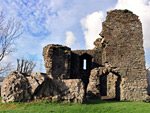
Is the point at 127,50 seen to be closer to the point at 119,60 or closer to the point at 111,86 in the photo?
the point at 119,60

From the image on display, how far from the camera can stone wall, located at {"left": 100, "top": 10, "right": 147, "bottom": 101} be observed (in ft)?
37.5

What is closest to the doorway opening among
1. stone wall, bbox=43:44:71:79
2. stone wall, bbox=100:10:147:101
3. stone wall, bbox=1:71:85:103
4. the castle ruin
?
the castle ruin

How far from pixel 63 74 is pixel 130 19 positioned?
7.86m

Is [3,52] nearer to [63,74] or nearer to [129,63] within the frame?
[63,74]

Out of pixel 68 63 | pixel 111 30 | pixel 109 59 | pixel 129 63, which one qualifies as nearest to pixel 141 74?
pixel 129 63

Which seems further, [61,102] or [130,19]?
[130,19]

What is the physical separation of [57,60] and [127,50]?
6.38m

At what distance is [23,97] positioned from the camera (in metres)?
7.01

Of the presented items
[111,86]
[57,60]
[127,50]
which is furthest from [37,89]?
[111,86]

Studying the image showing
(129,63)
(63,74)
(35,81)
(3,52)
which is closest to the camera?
(35,81)

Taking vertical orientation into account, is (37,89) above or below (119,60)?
below

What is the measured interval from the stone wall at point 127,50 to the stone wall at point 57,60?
3991mm

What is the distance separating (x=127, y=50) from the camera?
12.0m

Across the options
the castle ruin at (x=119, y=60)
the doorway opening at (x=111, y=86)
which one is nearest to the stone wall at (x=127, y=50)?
the castle ruin at (x=119, y=60)
